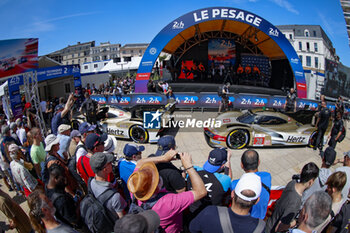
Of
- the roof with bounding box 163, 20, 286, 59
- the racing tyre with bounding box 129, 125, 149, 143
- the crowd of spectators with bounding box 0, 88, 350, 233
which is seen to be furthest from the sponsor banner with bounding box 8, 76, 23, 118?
the roof with bounding box 163, 20, 286, 59

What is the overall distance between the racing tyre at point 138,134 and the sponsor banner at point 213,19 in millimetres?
7392

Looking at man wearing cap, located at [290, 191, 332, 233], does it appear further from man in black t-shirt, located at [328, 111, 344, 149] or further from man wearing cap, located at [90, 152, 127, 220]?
man in black t-shirt, located at [328, 111, 344, 149]

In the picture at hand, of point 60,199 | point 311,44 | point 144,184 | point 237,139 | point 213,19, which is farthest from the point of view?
point 311,44

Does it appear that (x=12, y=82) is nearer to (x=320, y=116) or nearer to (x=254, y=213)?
(x=254, y=213)

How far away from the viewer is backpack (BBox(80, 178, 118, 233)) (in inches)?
84.3

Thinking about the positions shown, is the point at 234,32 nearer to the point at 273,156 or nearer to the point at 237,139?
the point at 237,139

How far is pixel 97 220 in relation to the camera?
214 centimetres

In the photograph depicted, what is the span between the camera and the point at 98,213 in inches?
83.8

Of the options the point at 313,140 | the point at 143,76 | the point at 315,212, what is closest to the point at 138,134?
the point at 315,212

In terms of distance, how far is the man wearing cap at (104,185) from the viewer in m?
2.21

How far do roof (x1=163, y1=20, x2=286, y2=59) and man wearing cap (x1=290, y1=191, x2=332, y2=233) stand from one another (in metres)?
17.6

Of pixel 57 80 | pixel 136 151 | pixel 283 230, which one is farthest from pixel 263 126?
pixel 57 80

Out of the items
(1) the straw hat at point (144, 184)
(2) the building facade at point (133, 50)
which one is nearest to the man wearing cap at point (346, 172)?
(1) the straw hat at point (144, 184)

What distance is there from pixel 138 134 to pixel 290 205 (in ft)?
18.4
